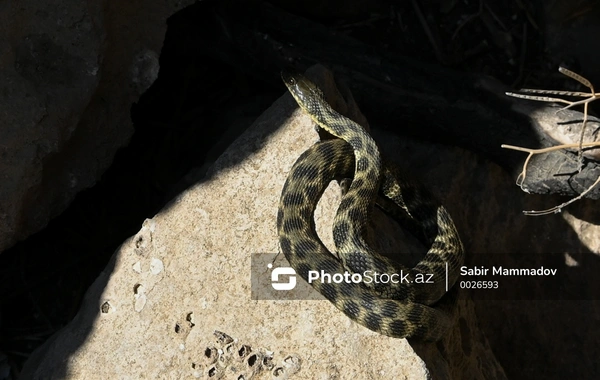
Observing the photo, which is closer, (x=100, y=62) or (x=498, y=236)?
(x=100, y=62)

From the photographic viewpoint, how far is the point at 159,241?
13.3 ft

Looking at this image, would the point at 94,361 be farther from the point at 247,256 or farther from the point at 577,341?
the point at 577,341

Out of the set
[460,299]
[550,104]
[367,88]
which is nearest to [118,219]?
[367,88]

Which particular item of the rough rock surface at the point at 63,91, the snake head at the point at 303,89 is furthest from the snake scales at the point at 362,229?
the rough rock surface at the point at 63,91

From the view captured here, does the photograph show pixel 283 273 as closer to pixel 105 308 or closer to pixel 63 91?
pixel 105 308

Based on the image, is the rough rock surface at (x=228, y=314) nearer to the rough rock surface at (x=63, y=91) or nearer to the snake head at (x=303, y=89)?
the snake head at (x=303, y=89)

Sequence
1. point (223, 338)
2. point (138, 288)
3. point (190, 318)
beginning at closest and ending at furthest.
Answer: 1. point (223, 338)
2. point (190, 318)
3. point (138, 288)

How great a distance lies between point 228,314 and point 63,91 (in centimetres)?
160

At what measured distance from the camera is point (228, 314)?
12.3 feet

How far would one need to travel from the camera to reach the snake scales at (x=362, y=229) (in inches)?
145

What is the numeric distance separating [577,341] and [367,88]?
216cm

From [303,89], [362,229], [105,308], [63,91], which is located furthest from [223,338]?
[63,91]

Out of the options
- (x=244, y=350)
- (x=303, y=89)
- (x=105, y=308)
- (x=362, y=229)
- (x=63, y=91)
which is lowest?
(x=105, y=308)

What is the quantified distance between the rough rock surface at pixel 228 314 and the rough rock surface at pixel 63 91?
66 centimetres
